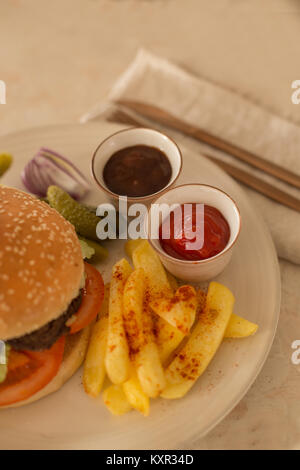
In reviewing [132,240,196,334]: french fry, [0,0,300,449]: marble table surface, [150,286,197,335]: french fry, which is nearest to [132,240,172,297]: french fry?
[132,240,196,334]: french fry

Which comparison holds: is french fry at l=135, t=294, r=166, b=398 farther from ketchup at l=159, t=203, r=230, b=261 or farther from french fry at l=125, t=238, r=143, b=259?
french fry at l=125, t=238, r=143, b=259

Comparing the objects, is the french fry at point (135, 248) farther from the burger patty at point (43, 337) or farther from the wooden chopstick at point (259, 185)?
the wooden chopstick at point (259, 185)

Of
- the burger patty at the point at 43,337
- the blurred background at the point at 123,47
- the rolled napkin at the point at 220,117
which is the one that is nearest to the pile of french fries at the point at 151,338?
the burger patty at the point at 43,337

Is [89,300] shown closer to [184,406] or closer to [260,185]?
[184,406]

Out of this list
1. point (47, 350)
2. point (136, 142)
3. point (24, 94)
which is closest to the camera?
point (47, 350)

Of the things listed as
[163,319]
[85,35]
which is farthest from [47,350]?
[85,35]

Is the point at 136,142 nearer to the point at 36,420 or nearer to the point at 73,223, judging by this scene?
the point at 73,223

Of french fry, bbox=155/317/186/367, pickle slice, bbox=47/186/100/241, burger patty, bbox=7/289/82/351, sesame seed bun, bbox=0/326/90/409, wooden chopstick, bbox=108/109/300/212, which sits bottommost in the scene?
sesame seed bun, bbox=0/326/90/409
